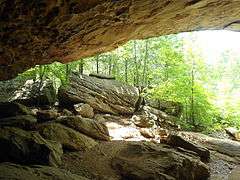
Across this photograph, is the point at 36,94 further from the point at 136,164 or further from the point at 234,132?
the point at 234,132

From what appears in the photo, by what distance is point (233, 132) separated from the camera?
20.4 m

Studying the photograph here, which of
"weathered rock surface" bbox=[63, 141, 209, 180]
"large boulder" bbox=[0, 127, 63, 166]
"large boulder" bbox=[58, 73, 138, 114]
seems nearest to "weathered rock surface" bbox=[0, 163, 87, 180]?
"large boulder" bbox=[0, 127, 63, 166]

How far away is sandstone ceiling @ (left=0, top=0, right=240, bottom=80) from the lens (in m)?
6.66

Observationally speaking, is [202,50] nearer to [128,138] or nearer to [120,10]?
[128,138]

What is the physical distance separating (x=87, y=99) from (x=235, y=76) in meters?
33.7

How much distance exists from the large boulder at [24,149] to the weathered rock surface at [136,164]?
3.43 ft

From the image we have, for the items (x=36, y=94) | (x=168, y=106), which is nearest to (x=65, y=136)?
(x=36, y=94)

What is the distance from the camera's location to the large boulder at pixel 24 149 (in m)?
7.59

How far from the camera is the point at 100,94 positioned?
737 inches

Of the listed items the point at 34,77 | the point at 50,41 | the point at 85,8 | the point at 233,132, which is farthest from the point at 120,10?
the point at 233,132

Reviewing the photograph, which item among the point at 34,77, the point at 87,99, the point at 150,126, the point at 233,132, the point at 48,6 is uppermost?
the point at 48,6

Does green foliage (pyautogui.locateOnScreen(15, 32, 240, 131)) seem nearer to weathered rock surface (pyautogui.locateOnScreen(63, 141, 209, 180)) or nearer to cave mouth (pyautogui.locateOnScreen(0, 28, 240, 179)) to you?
cave mouth (pyautogui.locateOnScreen(0, 28, 240, 179))

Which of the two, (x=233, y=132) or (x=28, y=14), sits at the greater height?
(x=28, y=14)

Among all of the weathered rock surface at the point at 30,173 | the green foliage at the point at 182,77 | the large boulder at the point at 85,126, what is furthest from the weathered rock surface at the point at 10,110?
the weathered rock surface at the point at 30,173
